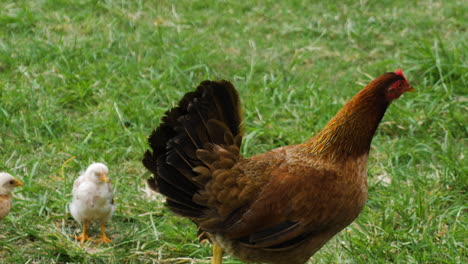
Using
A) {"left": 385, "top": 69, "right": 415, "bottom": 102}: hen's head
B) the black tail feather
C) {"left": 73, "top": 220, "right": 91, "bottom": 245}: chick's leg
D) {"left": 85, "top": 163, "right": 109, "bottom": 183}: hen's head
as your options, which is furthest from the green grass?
{"left": 385, "top": 69, "right": 415, "bottom": 102}: hen's head

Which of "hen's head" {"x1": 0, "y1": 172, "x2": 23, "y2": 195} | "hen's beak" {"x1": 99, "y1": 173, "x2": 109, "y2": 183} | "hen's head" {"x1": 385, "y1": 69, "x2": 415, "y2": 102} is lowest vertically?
"hen's head" {"x1": 0, "y1": 172, "x2": 23, "y2": 195}

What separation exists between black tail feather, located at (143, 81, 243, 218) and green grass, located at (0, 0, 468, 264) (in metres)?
0.77

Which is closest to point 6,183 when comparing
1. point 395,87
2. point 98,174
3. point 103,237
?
point 98,174

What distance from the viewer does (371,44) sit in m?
7.07

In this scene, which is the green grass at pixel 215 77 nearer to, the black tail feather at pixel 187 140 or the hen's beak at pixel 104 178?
the hen's beak at pixel 104 178

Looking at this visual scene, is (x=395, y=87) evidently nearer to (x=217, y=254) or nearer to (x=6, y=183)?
(x=217, y=254)

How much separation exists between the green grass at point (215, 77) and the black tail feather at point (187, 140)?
0.77 meters

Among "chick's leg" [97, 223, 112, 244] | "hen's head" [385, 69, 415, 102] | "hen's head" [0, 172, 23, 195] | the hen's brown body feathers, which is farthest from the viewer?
"chick's leg" [97, 223, 112, 244]

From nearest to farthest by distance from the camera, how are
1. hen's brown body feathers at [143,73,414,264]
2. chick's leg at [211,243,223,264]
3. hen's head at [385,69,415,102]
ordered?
1. hen's brown body feathers at [143,73,414,264]
2. hen's head at [385,69,415,102]
3. chick's leg at [211,243,223,264]

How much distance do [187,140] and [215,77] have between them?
290 centimetres

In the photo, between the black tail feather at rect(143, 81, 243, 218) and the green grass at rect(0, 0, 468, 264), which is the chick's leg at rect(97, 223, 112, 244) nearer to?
the green grass at rect(0, 0, 468, 264)

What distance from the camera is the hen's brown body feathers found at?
11.3ft

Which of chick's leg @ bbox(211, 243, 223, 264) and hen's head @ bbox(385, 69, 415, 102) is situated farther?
chick's leg @ bbox(211, 243, 223, 264)

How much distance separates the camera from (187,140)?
11.5ft
